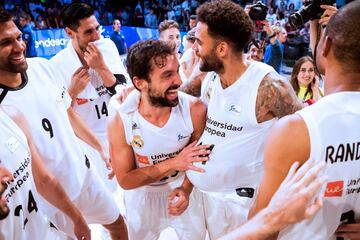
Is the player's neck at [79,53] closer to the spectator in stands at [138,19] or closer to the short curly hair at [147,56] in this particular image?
the short curly hair at [147,56]

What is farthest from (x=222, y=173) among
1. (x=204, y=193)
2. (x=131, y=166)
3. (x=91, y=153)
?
(x=91, y=153)

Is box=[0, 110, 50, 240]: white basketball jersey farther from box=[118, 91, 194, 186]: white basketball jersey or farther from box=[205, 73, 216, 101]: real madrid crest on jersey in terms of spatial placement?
box=[205, 73, 216, 101]: real madrid crest on jersey

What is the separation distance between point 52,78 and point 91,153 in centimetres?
140

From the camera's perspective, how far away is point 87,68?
12.3ft

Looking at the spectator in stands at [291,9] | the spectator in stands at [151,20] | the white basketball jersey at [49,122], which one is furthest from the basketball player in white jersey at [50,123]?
the spectator in stands at [151,20]

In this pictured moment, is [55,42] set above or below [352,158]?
below

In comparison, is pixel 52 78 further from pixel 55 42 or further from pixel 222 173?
pixel 55 42

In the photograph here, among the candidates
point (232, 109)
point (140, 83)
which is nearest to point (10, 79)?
point (140, 83)

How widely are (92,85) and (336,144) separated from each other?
2.78 metres

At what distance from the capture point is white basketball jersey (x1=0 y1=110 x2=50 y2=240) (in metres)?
1.70

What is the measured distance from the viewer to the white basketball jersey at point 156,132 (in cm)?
263

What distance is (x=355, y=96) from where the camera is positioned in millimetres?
1503

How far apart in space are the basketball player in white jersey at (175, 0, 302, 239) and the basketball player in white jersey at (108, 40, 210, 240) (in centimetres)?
12

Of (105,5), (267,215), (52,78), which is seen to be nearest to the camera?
(267,215)
